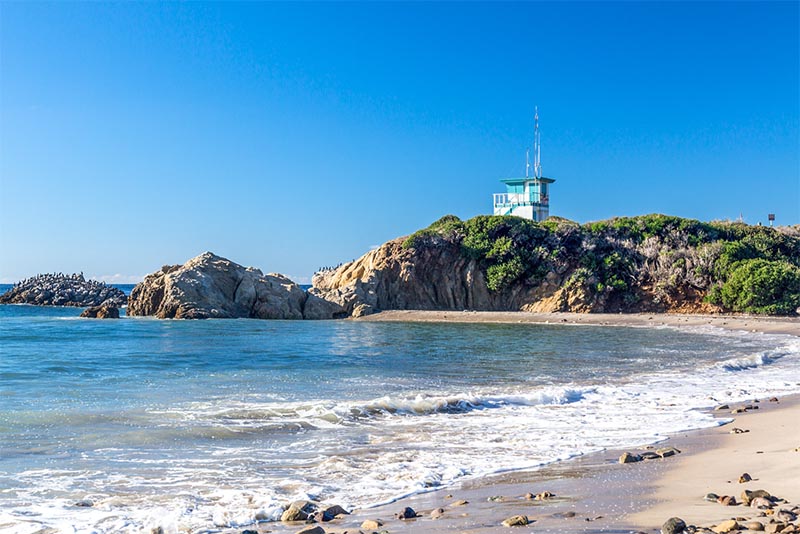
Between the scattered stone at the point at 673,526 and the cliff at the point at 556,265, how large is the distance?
41196mm

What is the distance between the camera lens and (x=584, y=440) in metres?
10.0

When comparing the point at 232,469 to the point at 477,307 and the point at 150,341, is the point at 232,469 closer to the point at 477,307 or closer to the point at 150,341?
the point at 150,341

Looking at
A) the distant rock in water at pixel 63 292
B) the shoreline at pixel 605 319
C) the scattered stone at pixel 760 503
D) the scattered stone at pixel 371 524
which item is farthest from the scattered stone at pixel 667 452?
the distant rock in water at pixel 63 292

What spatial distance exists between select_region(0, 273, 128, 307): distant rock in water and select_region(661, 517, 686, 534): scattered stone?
64848 millimetres

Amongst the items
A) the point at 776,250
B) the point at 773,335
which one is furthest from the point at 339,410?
the point at 776,250

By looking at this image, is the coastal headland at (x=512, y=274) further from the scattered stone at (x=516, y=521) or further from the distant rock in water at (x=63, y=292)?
the scattered stone at (x=516, y=521)

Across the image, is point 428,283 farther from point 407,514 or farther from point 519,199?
point 407,514

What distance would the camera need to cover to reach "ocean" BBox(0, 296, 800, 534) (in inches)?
292

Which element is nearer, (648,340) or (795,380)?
(795,380)

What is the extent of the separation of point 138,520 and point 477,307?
43142 mm

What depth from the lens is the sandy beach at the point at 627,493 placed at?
596 cm

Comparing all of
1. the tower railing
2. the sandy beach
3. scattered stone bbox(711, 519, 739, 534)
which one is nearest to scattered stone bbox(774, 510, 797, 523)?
the sandy beach

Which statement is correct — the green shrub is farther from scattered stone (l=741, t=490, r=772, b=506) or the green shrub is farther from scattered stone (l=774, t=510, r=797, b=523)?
scattered stone (l=774, t=510, r=797, b=523)

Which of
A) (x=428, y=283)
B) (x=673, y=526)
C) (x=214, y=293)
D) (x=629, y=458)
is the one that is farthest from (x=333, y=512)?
(x=428, y=283)
